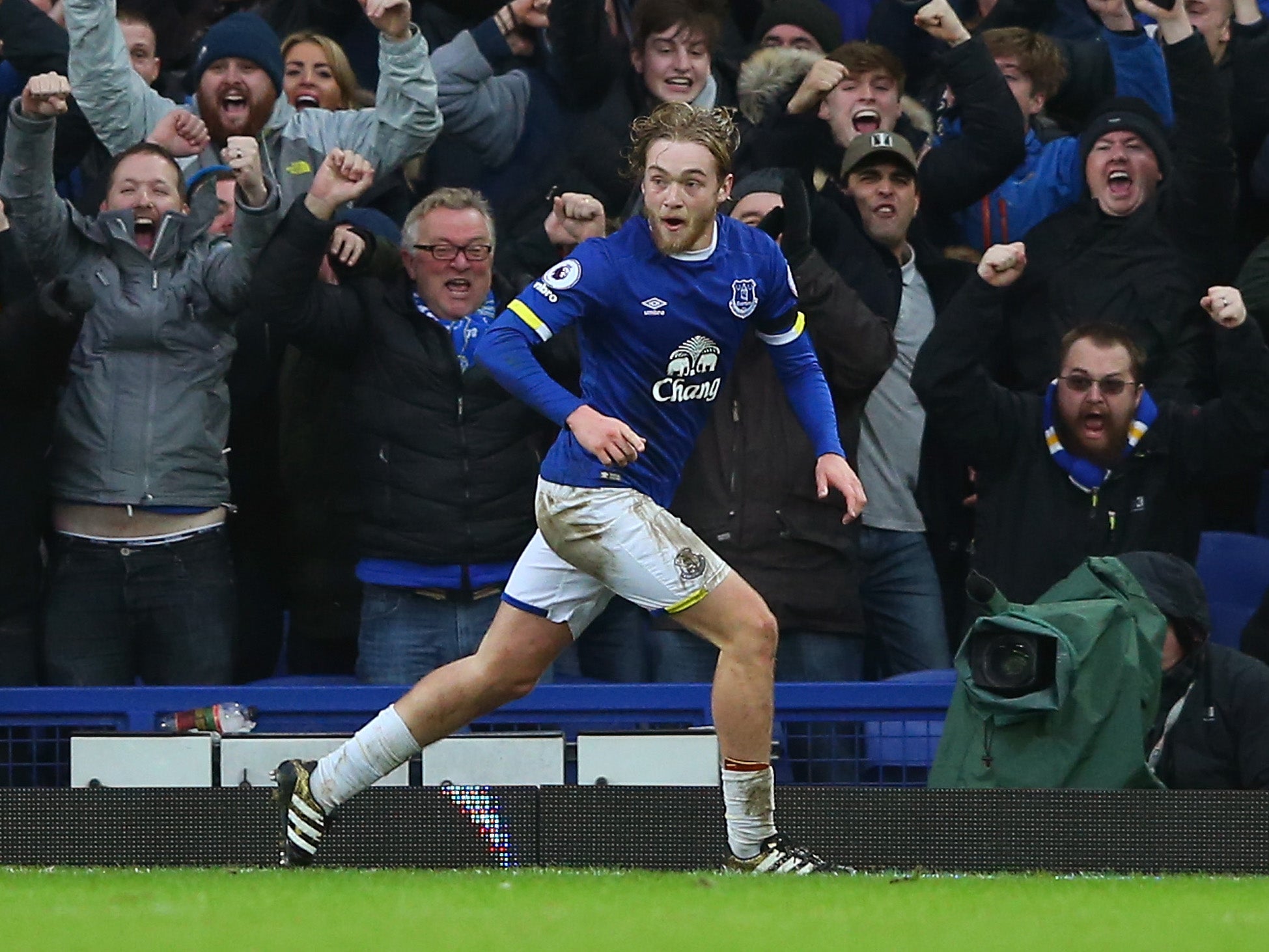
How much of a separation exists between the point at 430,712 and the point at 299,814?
0.48m

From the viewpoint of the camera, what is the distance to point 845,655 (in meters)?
8.15

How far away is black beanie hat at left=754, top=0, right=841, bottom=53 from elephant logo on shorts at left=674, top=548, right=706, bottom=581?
15.0 feet

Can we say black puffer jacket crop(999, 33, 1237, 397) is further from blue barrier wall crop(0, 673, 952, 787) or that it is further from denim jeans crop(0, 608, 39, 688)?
denim jeans crop(0, 608, 39, 688)

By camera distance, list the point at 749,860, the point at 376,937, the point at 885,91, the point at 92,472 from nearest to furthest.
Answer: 1. the point at 376,937
2. the point at 749,860
3. the point at 92,472
4. the point at 885,91

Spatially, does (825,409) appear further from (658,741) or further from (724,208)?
(724,208)

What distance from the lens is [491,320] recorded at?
8.15 metres

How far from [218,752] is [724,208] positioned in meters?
3.14

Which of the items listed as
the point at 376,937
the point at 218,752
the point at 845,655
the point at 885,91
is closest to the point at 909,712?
the point at 845,655

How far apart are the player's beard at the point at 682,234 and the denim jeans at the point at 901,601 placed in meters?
2.68

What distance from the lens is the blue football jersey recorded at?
5941 mm

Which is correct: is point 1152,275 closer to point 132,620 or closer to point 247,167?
point 247,167

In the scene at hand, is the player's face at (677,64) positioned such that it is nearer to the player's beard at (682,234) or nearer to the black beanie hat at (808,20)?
the black beanie hat at (808,20)

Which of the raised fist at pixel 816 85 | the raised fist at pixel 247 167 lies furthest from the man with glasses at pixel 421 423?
the raised fist at pixel 816 85

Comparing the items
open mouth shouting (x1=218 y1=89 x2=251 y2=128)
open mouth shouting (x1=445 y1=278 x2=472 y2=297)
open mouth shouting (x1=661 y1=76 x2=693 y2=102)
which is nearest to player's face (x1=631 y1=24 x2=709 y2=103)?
open mouth shouting (x1=661 y1=76 x2=693 y2=102)
